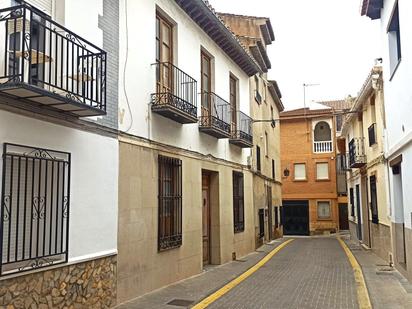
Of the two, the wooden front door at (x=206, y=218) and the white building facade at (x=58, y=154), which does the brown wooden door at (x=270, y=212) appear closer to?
the wooden front door at (x=206, y=218)

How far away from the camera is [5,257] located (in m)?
5.13

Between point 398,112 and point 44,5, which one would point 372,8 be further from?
point 44,5

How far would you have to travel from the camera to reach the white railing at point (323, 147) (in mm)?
34156

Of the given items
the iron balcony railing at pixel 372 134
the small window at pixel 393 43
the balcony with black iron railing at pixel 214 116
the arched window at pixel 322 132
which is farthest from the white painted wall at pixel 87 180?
the arched window at pixel 322 132

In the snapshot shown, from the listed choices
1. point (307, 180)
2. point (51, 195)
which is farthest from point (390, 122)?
point (307, 180)

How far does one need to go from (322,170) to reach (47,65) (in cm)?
3018

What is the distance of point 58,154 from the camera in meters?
6.00

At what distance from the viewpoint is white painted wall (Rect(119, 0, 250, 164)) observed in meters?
7.98

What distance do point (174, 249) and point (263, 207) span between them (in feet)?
33.2

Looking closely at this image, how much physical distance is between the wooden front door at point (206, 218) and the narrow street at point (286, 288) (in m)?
0.57

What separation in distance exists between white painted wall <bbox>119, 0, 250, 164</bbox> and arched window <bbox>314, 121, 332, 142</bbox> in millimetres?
23767

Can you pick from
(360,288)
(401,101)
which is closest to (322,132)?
(401,101)

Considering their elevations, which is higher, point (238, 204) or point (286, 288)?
point (238, 204)

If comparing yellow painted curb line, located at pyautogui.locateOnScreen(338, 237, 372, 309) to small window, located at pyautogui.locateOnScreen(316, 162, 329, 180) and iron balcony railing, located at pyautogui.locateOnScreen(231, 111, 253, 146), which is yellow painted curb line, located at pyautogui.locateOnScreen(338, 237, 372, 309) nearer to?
iron balcony railing, located at pyautogui.locateOnScreen(231, 111, 253, 146)
